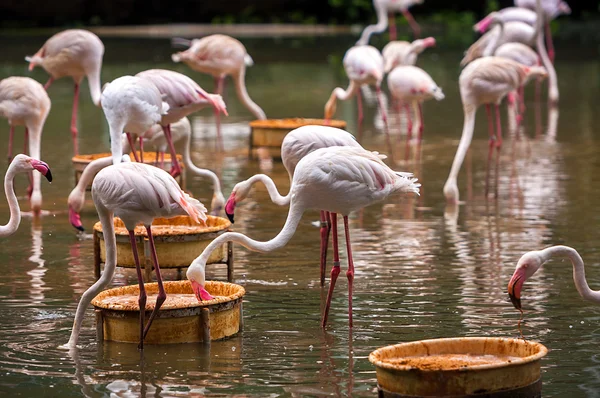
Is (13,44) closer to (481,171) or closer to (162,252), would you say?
(481,171)

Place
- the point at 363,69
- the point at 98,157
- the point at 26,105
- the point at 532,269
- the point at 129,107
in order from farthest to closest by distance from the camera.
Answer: the point at 363,69 → the point at 98,157 → the point at 26,105 → the point at 129,107 → the point at 532,269

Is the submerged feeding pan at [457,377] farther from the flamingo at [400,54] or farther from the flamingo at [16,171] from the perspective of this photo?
the flamingo at [400,54]

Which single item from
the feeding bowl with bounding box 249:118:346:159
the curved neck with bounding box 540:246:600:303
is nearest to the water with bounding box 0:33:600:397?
the feeding bowl with bounding box 249:118:346:159

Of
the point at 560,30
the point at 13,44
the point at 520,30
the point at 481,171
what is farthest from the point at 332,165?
the point at 560,30

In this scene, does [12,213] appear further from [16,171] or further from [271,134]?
[271,134]

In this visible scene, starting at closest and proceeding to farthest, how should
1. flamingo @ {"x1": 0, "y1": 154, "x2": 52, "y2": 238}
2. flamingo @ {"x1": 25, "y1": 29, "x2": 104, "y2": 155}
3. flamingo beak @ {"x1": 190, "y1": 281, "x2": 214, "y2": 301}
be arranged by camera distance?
flamingo beak @ {"x1": 190, "y1": 281, "x2": 214, "y2": 301} → flamingo @ {"x1": 0, "y1": 154, "x2": 52, "y2": 238} → flamingo @ {"x1": 25, "y1": 29, "x2": 104, "y2": 155}

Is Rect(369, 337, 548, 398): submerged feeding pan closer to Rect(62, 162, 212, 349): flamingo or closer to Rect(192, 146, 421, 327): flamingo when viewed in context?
Rect(192, 146, 421, 327): flamingo

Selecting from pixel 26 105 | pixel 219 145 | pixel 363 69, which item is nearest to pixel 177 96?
pixel 26 105

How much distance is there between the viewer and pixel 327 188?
233 inches

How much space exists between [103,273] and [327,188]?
116 cm

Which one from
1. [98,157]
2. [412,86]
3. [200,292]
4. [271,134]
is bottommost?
[200,292]

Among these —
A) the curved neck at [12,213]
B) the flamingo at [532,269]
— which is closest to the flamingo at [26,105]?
the curved neck at [12,213]

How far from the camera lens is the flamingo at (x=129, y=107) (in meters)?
8.24

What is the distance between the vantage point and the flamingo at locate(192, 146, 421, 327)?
19.4 ft
